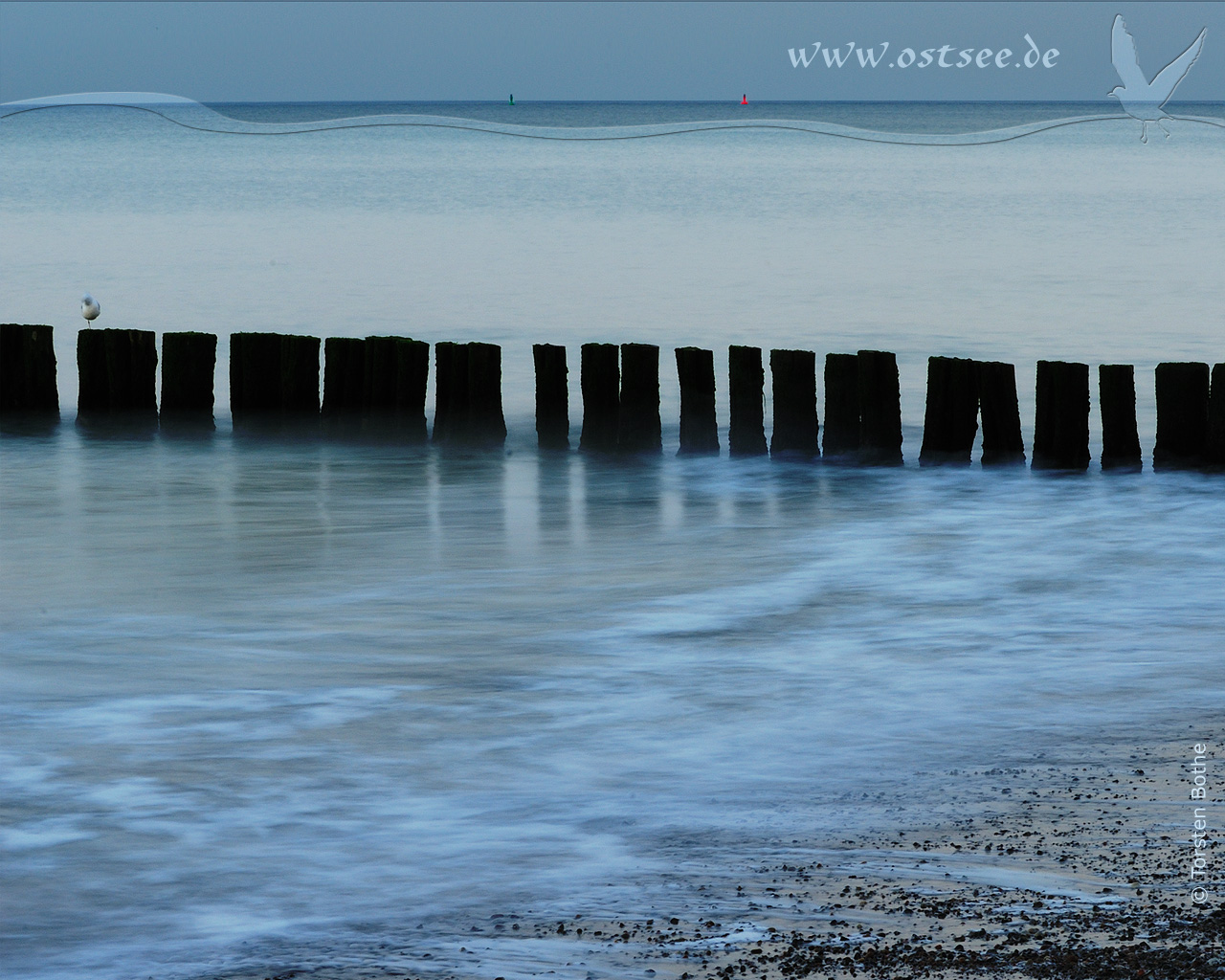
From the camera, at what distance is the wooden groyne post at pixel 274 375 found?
11008mm

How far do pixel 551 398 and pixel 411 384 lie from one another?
0.94 meters

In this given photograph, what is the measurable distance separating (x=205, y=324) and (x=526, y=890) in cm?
1773

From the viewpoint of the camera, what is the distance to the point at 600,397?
10664mm

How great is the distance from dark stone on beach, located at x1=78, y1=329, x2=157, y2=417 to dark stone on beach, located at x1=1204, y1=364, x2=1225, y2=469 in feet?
22.7

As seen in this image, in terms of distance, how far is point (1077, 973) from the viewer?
11.4ft

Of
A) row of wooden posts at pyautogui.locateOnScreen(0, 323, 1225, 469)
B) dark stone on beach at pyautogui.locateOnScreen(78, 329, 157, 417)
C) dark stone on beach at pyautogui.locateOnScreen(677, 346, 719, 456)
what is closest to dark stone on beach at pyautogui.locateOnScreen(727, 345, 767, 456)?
row of wooden posts at pyautogui.locateOnScreen(0, 323, 1225, 469)

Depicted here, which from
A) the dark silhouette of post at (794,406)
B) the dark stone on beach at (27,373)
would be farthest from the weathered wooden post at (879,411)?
the dark stone on beach at (27,373)

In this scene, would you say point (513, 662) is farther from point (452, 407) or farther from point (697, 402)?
point (452, 407)

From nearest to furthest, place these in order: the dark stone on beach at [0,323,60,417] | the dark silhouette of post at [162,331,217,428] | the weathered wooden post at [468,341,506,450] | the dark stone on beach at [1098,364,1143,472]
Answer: the dark stone on beach at [1098,364,1143,472]
the weathered wooden post at [468,341,506,450]
the dark silhouette of post at [162,331,217,428]
the dark stone on beach at [0,323,60,417]

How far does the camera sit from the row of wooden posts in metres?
9.86

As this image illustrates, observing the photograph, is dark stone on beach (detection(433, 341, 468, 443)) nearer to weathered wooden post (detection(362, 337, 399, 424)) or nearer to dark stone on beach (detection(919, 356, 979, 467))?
weathered wooden post (detection(362, 337, 399, 424))

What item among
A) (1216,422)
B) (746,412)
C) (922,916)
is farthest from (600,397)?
(922,916)

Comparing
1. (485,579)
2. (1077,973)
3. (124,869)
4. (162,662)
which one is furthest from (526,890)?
(485,579)

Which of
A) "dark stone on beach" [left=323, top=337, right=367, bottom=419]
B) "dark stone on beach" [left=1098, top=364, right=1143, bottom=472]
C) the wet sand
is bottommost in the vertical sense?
the wet sand
